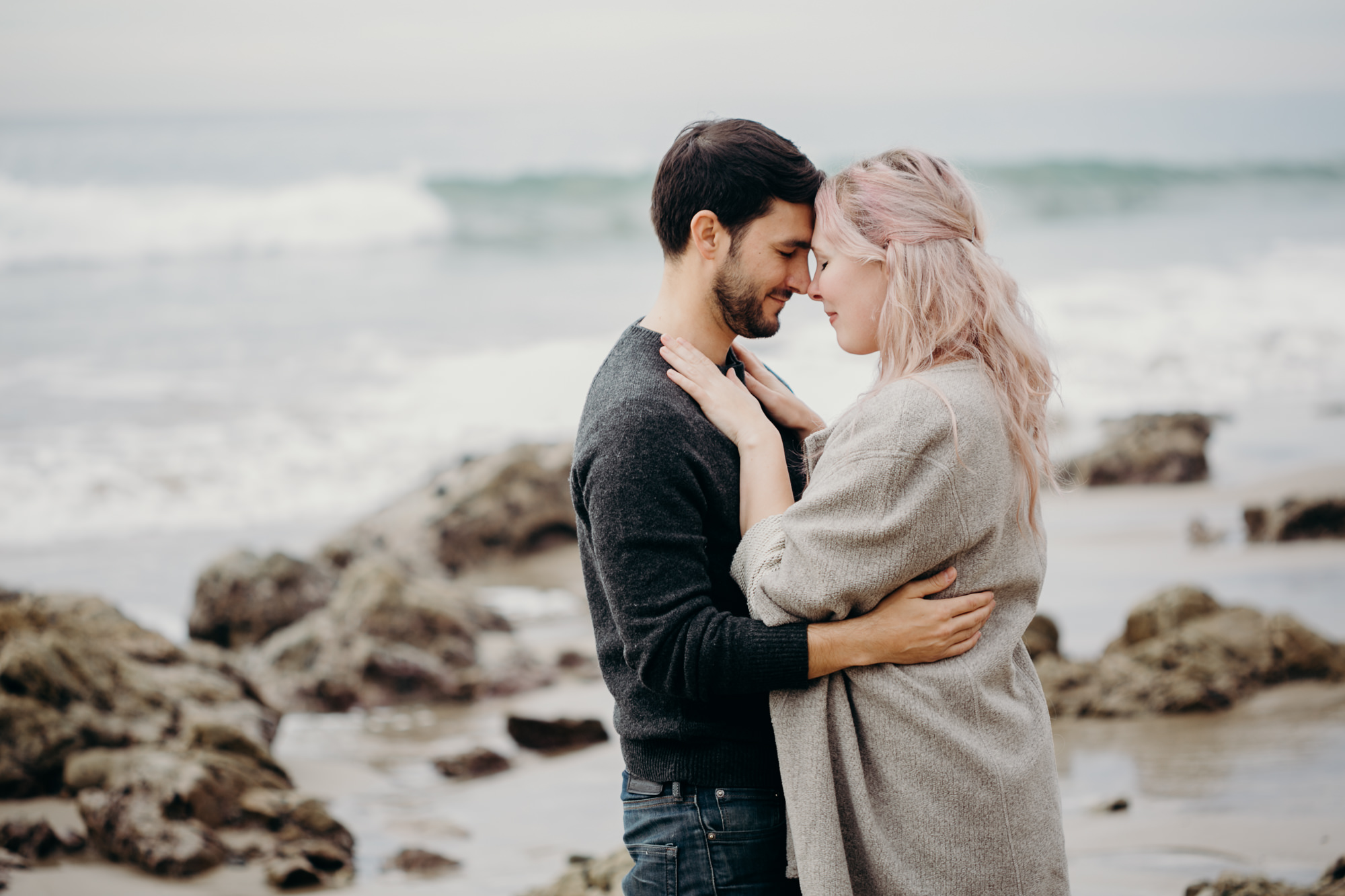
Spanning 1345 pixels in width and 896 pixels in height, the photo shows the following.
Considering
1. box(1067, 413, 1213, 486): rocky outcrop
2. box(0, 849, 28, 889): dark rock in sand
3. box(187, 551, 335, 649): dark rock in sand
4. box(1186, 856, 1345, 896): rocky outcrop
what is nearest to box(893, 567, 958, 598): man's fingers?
box(1186, 856, 1345, 896): rocky outcrop

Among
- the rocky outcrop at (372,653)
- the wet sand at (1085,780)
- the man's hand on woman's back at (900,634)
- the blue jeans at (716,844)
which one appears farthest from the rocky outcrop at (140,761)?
the man's hand on woman's back at (900,634)

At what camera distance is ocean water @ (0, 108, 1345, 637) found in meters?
11.4

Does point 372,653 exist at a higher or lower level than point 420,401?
lower

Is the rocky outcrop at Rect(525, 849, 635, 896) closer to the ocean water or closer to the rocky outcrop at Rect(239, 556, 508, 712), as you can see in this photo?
the ocean water

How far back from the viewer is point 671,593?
2.43 metres

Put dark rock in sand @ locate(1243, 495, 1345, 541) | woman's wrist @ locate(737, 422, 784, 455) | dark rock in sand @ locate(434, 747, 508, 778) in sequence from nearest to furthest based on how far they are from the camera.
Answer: woman's wrist @ locate(737, 422, 784, 455), dark rock in sand @ locate(434, 747, 508, 778), dark rock in sand @ locate(1243, 495, 1345, 541)

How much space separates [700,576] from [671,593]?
0.27 feet

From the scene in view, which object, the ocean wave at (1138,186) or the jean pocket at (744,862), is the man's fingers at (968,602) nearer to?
the jean pocket at (744,862)

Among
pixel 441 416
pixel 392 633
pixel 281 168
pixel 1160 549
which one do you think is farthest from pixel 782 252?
pixel 281 168

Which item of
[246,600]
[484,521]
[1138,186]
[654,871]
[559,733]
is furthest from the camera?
[1138,186]

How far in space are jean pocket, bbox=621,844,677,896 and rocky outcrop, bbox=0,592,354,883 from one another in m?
2.42

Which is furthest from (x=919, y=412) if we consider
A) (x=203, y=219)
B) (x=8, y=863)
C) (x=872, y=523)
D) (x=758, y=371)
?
(x=203, y=219)

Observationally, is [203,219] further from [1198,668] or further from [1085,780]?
[1085,780]

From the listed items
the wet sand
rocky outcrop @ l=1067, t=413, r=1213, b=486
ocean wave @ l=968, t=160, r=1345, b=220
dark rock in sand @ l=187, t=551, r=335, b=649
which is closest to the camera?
the wet sand
